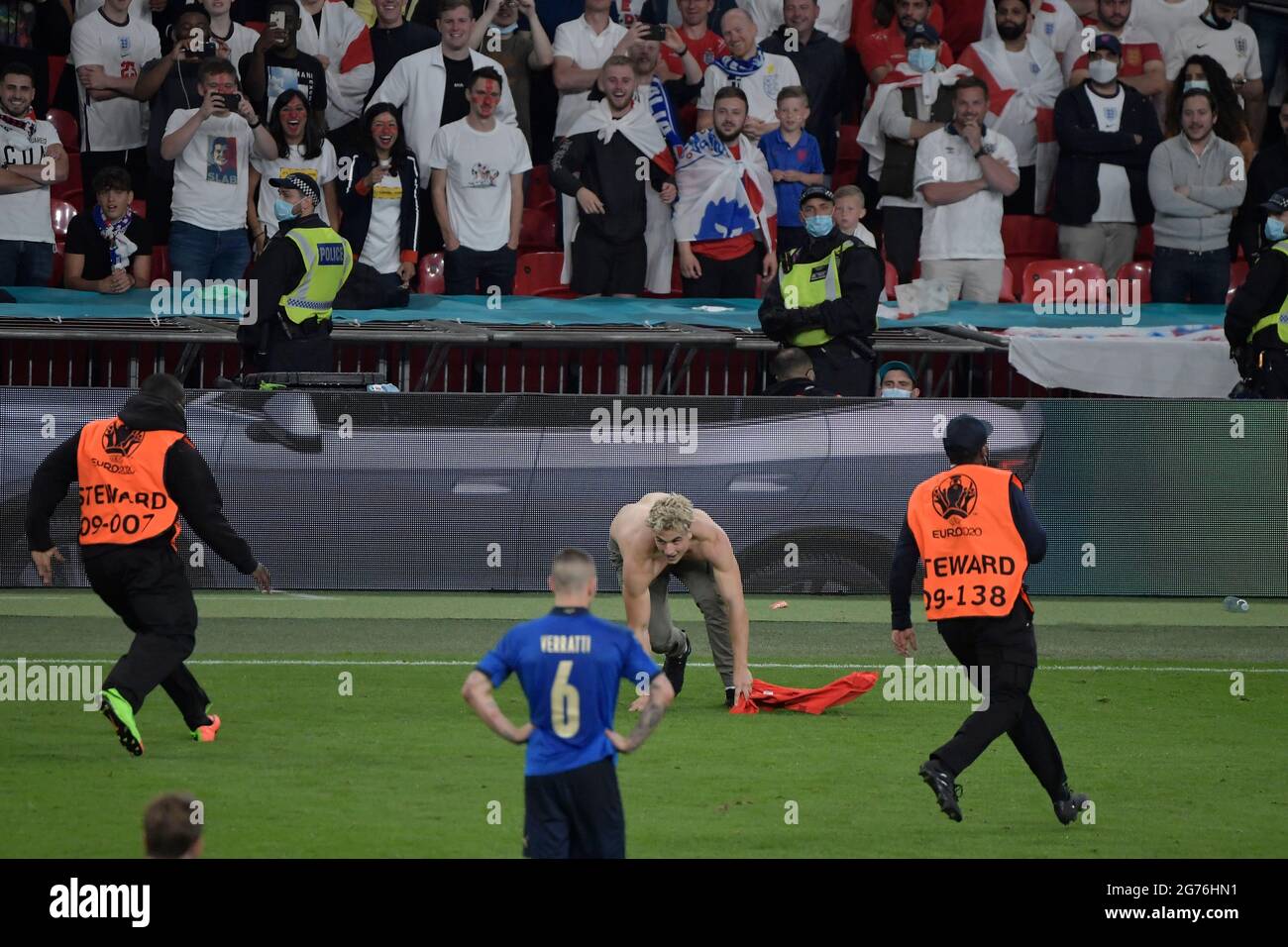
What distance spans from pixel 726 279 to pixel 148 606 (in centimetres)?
1052

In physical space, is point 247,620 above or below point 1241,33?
below

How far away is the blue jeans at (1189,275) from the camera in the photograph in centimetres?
2056

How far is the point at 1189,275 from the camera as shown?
67.8 ft

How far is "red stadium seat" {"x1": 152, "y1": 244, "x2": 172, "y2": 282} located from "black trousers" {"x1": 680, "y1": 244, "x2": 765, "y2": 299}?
5.05 metres

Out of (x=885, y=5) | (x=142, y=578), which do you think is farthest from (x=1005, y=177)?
(x=142, y=578)

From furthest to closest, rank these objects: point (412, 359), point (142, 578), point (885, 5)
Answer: point (885, 5) → point (412, 359) → point (142, 578)

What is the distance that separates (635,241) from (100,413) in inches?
240

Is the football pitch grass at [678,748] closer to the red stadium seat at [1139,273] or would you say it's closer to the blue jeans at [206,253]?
the blue jeans at [206,253]

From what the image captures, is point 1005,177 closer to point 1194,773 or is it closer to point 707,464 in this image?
point 707,464

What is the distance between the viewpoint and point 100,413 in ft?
52.1

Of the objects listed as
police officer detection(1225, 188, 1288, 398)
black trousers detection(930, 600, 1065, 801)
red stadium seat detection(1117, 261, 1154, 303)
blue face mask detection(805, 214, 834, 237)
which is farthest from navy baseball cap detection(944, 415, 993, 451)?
red stadium seat detection(1117, 261, 1154, 303)

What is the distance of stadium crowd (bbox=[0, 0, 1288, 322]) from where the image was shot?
19.2 metres

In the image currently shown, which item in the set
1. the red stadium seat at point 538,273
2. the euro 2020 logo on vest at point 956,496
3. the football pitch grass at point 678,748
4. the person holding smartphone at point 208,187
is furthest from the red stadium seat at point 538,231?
the euro 2020 logo on vest at point 956,496
